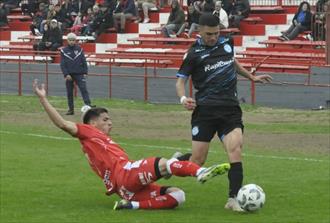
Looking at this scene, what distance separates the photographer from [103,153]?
37.7ft

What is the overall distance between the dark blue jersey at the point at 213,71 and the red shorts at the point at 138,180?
3.40 feet

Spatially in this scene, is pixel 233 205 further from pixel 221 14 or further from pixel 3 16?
pixel 3 16

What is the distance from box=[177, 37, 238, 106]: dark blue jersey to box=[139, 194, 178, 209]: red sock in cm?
114

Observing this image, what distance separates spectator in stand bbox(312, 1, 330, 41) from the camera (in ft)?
105

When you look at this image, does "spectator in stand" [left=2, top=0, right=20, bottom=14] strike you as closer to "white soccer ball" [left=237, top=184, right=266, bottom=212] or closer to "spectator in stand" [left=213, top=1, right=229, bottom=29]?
"spectator in stand" [left=213, top=1, right=229, bottom=29]

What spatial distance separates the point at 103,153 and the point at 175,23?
27138mm

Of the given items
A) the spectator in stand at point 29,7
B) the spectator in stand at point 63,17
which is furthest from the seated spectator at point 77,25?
the spectator in stand at point 29,7

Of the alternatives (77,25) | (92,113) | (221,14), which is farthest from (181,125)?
(77,25)

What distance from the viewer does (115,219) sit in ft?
35.4

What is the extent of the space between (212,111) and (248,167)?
4.81 meters

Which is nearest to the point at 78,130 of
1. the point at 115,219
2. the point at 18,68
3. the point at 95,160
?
the point at 95,160

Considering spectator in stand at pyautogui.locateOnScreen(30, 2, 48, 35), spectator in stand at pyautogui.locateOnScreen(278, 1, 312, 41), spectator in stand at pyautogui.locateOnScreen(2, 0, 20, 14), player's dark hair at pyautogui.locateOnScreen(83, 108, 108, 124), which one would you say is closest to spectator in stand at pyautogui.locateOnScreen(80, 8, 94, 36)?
spectator in stand at pyautogui.locateOnScreen(30, 2, 48, 35)

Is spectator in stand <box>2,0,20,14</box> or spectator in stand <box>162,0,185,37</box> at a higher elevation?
spectator in stand <box>2,0,20,14</box>

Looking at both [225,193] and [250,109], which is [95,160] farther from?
[250,109]
